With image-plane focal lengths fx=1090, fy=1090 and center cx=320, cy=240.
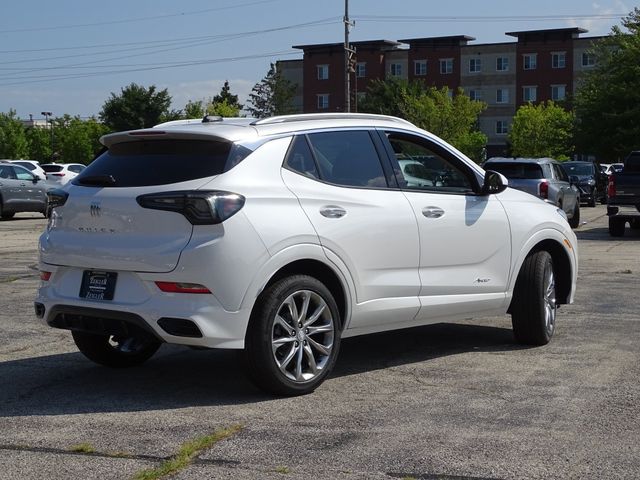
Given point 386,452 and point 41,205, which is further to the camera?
point 41,205

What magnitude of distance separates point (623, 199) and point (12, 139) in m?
93.2

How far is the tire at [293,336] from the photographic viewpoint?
632cm

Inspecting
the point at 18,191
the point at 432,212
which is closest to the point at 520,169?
the point at 18,191

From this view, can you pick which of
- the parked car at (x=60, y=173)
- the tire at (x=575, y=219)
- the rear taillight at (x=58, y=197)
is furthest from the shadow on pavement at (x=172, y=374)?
the parked car at (x=60, y=173)

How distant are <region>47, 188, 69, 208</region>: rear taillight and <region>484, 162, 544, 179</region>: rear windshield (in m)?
19.7

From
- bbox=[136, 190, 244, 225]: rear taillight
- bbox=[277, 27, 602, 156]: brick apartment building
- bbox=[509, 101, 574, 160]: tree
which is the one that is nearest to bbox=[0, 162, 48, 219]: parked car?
bbox=[136, 190, 244, 225]: rear taillight

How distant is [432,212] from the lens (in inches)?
297

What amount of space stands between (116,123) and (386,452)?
102 metres

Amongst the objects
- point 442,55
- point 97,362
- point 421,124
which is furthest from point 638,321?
point 442,55

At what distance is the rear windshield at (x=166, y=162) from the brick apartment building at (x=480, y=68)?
90.1m

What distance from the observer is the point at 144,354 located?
7.72 meters

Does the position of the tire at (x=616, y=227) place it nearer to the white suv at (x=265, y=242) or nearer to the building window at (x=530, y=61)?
the white suv at (x=265, y=242)

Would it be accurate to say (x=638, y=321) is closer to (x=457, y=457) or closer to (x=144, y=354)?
(x=144, y=354)

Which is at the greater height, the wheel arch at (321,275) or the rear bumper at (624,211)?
the wheel arch at (321,275)
